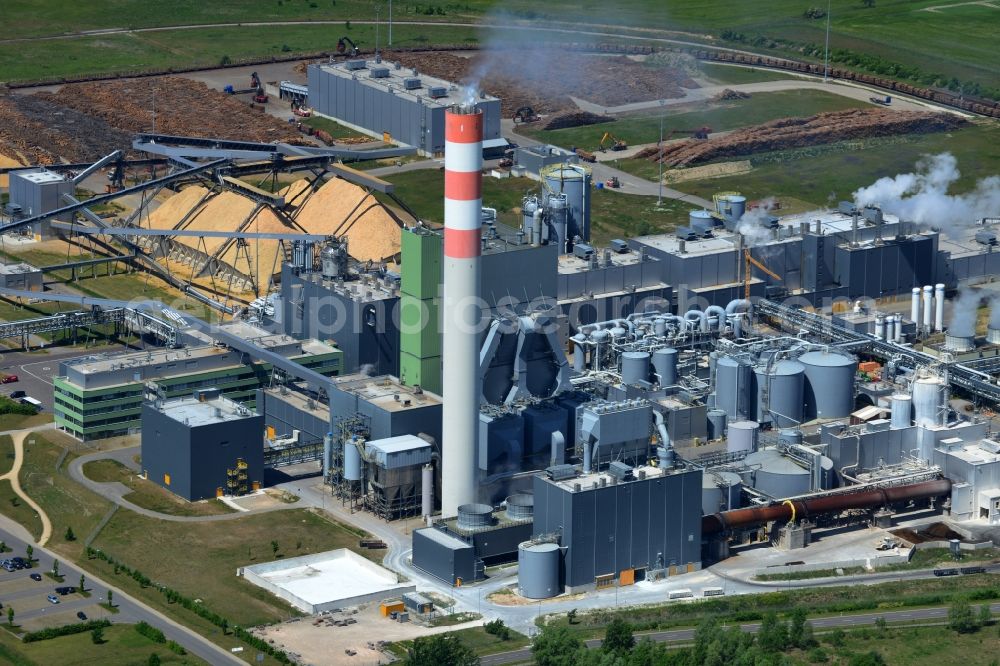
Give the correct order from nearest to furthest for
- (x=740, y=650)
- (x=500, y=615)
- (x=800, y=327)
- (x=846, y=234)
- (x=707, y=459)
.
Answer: (x=740, y=650), (x=500, y=615), (x=707, y=459), (x=800, y=327), (x=846, y=234)

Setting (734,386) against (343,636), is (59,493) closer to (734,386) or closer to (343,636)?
(343,636)

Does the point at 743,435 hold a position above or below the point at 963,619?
above

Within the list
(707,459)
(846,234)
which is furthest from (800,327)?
(707,459)

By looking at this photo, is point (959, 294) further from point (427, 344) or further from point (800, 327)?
point (427, 344)

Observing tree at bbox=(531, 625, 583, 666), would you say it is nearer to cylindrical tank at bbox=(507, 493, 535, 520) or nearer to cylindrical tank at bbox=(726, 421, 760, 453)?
cylindrical tank at bbox=(507, 493, 535, 520)

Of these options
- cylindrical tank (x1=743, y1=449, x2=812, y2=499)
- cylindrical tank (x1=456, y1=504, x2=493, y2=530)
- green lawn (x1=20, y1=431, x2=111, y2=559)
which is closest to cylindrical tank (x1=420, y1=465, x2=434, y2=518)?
cylindrical tank (x1=456, y1=504, x2=493, y2=530)

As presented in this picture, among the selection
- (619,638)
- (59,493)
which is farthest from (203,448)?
(619,638)
